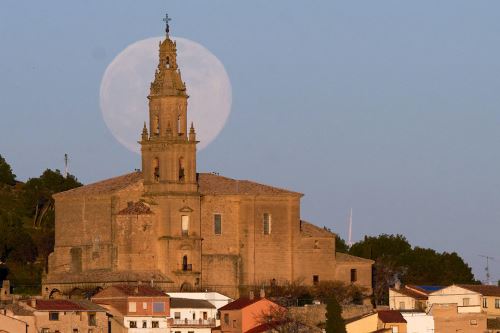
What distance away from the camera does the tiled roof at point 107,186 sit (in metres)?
95.5

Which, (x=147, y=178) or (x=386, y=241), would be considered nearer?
(x=147, y=178)

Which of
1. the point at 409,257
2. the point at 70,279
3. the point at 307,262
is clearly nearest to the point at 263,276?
the point at 307,262

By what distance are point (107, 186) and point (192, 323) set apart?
386 inches

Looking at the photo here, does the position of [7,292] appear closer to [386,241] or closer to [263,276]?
[263,276]

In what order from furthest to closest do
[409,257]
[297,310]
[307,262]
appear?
[409,257]
[307,262]
[297,310]

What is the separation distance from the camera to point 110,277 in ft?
306

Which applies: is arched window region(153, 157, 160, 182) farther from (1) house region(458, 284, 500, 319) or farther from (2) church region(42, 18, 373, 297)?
(1) house region(458, 284, 500, 319)

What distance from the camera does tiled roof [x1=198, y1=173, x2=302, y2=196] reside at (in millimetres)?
96250

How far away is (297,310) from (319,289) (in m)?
5.53

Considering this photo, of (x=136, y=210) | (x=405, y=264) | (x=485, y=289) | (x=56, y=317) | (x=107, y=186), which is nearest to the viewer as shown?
(x=56, y=317)

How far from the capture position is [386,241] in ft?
367

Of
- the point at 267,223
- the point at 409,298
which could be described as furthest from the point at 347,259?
the point at 267,223

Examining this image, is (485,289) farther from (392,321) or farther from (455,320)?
(392,321)

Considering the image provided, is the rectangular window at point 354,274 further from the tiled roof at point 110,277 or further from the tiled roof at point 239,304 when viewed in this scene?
the tiled roof at point 239,304
